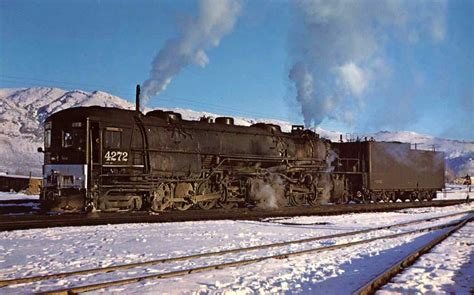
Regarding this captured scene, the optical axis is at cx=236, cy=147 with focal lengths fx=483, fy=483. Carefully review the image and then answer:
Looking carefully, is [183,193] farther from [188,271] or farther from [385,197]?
[385,197]

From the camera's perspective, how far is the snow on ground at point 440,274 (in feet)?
23.2

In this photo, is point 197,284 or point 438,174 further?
point 438,174

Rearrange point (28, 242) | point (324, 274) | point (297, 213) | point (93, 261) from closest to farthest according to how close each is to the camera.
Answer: point (324, 274), point (93, 261), point (28, 242), point (297, 213)

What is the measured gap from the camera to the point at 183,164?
18922 millimetres

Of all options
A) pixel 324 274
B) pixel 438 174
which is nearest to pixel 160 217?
pixel 324 274

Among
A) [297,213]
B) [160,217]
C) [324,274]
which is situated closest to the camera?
[324,274]

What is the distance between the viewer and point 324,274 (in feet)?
27.4

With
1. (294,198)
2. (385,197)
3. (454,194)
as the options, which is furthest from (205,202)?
(454,194)

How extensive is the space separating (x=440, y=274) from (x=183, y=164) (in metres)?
12.2

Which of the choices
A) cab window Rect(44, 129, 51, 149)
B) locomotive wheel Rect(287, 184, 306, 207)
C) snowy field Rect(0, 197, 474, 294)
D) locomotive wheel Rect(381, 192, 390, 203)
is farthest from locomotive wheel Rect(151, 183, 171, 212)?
locomotive wheel Rect(381, 192, 390, 203)

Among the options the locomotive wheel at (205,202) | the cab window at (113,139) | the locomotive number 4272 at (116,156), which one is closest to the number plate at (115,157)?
the locomotive number 4272 at (116,156)

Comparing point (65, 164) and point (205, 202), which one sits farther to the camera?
point (205, 202)

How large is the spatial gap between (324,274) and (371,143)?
2153 cm

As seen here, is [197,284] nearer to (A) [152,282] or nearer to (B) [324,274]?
(A) [152,282]
